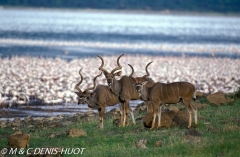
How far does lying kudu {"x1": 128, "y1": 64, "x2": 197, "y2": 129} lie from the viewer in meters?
16.9

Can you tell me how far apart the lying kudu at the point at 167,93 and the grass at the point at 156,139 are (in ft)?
1.94

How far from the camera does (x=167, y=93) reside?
17.0 meters

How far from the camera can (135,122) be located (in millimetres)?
18625

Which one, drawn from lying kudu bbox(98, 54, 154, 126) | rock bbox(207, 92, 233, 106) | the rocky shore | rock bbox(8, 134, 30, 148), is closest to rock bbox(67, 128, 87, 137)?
rock bbox(8, 134, 30, 148)

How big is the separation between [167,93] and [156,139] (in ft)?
6.67

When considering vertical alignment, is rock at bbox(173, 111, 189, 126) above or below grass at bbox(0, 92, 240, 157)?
above

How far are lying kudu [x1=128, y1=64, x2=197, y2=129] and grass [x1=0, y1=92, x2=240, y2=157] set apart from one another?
0.59 metres

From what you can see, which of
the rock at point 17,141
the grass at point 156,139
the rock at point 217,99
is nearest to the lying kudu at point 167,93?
the grass at point 156,139

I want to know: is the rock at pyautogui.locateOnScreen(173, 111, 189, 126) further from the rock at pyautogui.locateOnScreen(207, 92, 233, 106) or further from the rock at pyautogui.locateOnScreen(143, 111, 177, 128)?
the rock at pyautogui.locateOnScreen(207, 92, 233, 106)

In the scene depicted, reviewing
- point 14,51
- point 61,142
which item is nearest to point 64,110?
point 61,142

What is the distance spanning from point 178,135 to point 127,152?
196 cm

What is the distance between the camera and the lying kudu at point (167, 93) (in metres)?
16.9

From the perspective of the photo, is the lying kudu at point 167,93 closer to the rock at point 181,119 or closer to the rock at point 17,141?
the rock at point 181,119

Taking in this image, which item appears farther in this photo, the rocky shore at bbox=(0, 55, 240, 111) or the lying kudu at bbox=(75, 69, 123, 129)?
the rocky shore at bbox=(0, 55, 240, 111)
